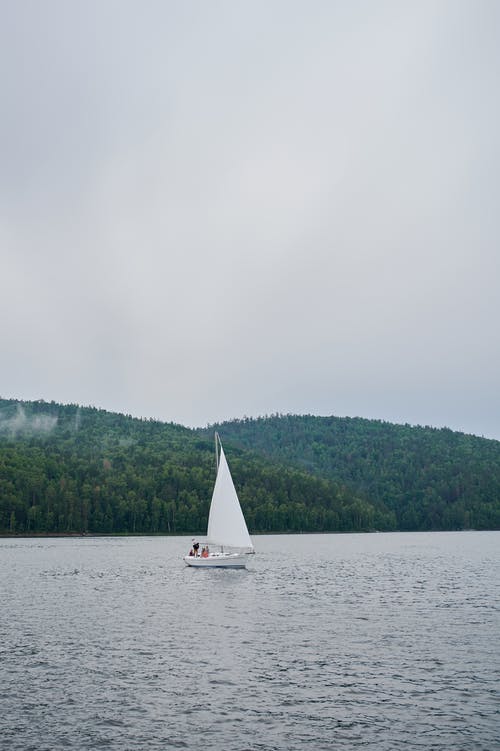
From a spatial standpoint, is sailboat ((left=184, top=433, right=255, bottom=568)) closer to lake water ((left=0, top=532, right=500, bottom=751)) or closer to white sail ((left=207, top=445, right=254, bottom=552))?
white sail ((left=207, top=445, right=254, bottom=552))

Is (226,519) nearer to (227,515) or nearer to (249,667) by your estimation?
(227,515)

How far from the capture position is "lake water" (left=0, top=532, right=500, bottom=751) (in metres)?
31.3

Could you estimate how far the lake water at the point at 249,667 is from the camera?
3134 centimetres

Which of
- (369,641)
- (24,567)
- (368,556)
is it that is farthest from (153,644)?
(368,556)

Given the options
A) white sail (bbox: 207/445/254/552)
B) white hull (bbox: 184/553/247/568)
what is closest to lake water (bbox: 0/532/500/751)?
white sail (bbox: 207/445/254/552)

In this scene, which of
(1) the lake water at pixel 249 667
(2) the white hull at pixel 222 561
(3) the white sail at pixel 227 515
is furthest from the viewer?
(2) the white hull at pixel 222 561

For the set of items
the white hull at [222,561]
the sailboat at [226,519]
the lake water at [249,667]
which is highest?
the sailboat at [226,519]

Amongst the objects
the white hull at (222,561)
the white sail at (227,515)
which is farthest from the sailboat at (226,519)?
the white hull at (222,561)

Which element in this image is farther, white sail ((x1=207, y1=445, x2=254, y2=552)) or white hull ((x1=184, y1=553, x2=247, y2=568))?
white hull ((x1=184, y1=553, x2=247, y2=568))

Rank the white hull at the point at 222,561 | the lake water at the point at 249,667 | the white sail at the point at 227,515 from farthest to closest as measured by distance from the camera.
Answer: the white hull at the point at 222,561 < the white sail at the point at 227,515 < the lake water at the point at 249,667

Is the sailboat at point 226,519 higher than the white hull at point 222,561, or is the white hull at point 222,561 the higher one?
the sailboat at point 226,519

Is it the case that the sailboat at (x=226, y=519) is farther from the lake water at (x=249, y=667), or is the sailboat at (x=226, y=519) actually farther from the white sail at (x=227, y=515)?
the lake water at (x=249, y=667)

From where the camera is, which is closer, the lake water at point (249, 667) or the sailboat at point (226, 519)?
the lake water at point (249, 667)

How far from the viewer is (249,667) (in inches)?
1716
